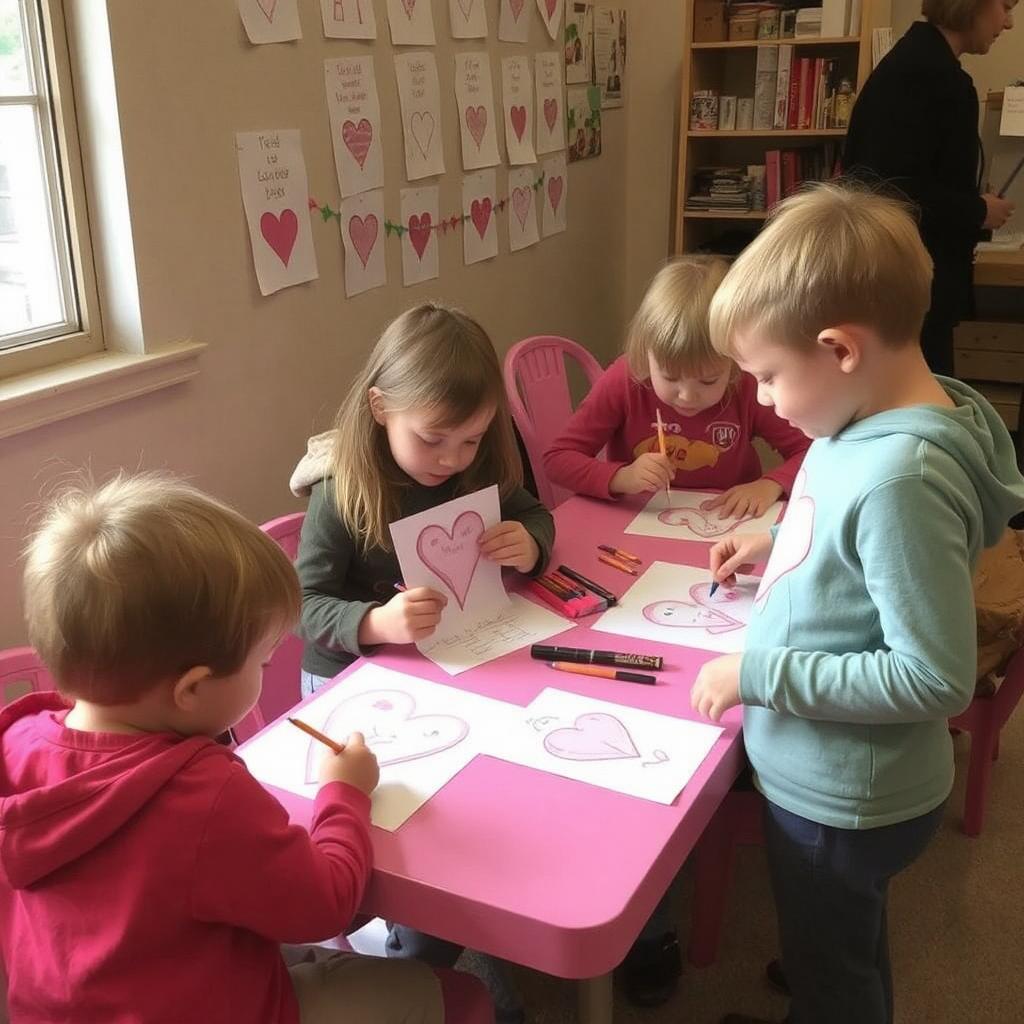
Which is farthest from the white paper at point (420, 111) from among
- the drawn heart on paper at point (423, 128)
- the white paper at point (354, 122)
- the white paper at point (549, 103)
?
the white paper at point (549, 103)

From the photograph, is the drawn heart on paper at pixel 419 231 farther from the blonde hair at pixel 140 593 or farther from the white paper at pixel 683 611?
the blonde hair at pixel 140 593

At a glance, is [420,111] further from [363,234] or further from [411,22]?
[363,234]

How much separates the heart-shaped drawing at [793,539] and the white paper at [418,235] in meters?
1.64

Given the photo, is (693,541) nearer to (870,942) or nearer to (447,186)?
(870,942)

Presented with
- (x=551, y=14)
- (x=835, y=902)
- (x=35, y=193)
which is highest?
(x=551, y=14)

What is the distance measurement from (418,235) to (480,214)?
37 cm

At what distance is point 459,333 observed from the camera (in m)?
1.48

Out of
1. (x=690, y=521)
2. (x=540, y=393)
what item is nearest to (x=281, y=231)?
(x=540, y=393)

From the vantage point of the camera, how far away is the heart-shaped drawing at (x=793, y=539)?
1146 millimetres

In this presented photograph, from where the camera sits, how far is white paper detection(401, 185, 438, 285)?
2643 mm

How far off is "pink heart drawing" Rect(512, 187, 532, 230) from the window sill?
4.86 ft

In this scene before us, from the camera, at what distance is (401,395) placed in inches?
57.4

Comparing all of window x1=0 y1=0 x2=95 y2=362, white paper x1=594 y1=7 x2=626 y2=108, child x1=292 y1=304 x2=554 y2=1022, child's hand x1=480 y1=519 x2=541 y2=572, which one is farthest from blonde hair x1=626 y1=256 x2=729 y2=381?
white paper x1=594 y1=7 x2=626 y2=108

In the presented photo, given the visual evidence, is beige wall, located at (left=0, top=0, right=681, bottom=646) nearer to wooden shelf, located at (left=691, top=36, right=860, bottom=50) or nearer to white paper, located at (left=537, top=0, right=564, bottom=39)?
white paper, located at (left=537, top=0, right=564, bottom=39)
